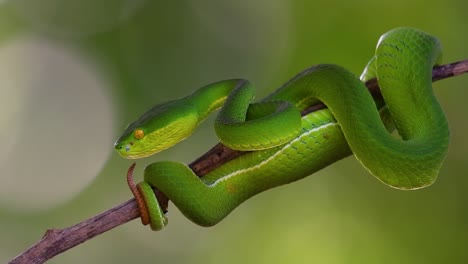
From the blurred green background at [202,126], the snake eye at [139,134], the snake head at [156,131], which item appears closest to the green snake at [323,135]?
the snake head at [156,131]

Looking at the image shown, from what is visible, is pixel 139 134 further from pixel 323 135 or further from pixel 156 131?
pixel 323 135

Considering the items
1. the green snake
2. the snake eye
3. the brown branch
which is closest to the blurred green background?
the green snake

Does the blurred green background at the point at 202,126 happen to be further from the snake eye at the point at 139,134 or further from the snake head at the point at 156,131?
the snake eye at the point at 139,134

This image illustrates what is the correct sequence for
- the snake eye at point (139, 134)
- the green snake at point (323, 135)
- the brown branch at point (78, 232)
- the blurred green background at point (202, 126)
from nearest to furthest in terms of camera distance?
1. the brown branch at point (78, 232)
2. the green snake at point (323, 135)
3. the snake eye at point (139, 134)
4. the blurred green background at point (202, 126)

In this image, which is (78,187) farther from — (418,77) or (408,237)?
(418,77)

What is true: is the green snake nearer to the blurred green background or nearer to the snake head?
the snake head

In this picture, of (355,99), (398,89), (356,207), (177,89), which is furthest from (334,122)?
(177,89)

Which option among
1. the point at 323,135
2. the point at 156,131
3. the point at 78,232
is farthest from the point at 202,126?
the point at 78,232
